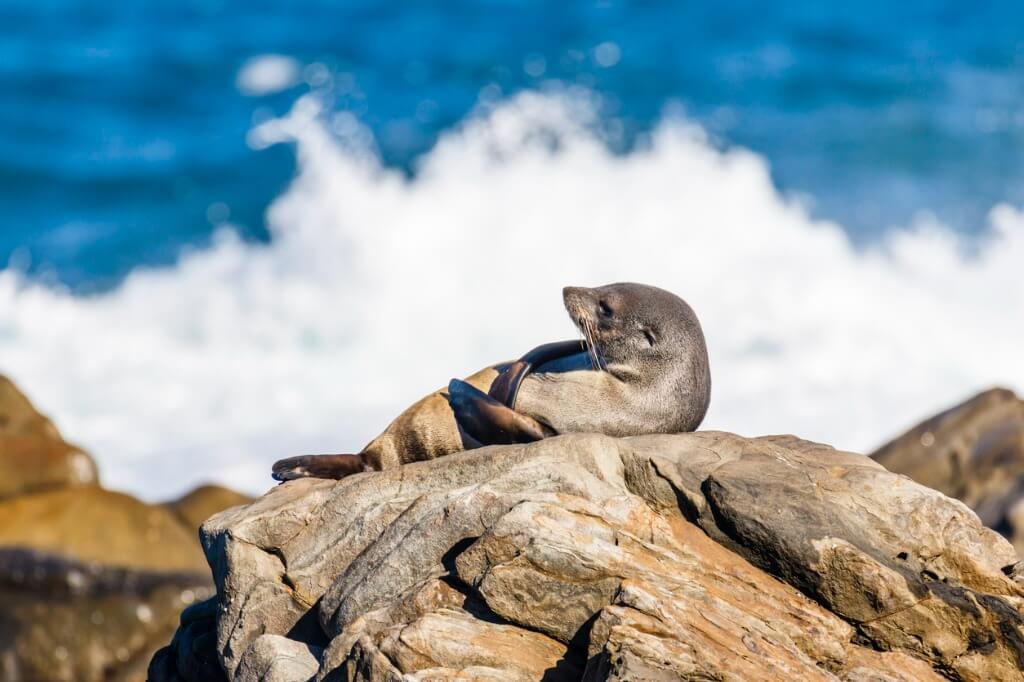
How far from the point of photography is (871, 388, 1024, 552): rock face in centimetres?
1697

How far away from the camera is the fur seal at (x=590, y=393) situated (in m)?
9.38

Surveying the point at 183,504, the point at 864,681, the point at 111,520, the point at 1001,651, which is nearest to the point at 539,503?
the point at 864,681

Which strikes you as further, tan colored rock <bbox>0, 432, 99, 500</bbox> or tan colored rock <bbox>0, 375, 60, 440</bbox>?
tan colored rock <bbox>0, 375, 60, 440</bbox>

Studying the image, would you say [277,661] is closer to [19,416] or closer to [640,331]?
[640,331]

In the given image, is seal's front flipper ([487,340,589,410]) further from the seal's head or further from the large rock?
the large rock

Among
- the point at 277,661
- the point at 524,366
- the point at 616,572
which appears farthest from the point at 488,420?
the point at 277,661

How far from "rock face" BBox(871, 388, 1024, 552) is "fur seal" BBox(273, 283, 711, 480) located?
829 cm

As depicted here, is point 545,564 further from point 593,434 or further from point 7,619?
point 7,619

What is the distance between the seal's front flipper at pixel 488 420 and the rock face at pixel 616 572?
53 centimetres

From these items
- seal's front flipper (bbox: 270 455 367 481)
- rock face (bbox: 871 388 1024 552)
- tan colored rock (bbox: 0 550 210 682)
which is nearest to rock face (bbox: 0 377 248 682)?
tan colored rock (bbox: 0 550 210 682)

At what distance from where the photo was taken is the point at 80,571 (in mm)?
15969

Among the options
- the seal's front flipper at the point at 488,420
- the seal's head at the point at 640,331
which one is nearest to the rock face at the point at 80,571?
the seal's front flipper at the point at 488,420

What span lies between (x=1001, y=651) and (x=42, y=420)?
13.7 metres

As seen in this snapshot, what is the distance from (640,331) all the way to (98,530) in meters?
9.30
